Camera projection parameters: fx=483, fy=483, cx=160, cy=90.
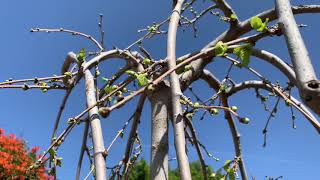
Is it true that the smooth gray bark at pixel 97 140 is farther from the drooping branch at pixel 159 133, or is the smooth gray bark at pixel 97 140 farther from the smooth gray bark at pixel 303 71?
the smooth gray bark at pixel 303 71

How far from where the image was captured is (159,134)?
5.41 feet

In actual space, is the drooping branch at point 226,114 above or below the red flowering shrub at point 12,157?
below

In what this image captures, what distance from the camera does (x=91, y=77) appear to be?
1.65 metres

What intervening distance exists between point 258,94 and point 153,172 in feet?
2.78

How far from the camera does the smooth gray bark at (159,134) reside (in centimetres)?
154

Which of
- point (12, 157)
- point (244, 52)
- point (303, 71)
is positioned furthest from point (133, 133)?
point (12, 157)

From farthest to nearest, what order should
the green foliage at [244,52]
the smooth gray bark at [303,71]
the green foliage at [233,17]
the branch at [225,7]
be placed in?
1. the branch at [225,7]
2. the green foliage at [233,17]
3. the green foliage at [244,52]
4. the smooth gray bark at [303,71]

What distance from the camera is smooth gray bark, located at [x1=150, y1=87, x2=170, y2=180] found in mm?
1540

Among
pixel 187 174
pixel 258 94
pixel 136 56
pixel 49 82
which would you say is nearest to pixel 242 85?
pixel 258 94

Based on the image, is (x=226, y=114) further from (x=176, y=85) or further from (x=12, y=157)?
(x=12, y=157)

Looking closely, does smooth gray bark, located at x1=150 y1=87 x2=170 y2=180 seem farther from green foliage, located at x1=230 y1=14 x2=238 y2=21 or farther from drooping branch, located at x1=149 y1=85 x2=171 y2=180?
green foliage, located at x1=230 y1=14 x2=238 y2=21

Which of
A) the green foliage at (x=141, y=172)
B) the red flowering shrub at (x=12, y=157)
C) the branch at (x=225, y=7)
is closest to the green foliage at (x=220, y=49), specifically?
the branch at (x=225, y=7)

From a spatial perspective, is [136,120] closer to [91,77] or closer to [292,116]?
[91,77]

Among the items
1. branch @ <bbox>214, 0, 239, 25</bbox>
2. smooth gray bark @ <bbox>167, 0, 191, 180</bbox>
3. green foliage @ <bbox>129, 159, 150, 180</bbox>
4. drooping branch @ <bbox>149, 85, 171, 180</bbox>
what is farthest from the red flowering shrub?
smooth gray bark @ <bbox>167, 0, 191, 180</bbox>
